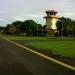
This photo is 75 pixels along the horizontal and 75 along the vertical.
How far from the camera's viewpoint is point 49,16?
5866 inches

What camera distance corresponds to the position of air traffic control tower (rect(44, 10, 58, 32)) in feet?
483

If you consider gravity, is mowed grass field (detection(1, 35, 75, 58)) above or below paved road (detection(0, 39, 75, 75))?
below

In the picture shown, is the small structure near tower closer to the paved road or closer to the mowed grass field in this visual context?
the mowed grass field

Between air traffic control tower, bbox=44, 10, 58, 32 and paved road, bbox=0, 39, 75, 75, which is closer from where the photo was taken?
paved road, bbox=0, 39, 75, 75

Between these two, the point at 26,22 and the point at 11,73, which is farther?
the point at 26,22

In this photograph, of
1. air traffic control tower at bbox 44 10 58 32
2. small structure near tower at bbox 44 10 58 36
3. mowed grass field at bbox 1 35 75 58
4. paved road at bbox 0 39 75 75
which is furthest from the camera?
air traffic control tower at bbox 44 10 58 32

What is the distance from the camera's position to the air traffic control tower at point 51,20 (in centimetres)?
14710

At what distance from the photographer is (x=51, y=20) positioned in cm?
14762

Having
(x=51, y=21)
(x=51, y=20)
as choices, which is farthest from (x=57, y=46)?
(x=51, y=20)

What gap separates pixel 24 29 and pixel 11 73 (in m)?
183

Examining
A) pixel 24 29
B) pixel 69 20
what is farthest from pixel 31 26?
pixel 69 20

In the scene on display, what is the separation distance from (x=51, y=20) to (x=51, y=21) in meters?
0.69

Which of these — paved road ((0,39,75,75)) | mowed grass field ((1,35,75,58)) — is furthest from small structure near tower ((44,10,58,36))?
paved road ((0,39,75,75))

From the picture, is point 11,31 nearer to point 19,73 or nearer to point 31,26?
point 31,26
